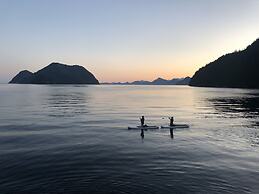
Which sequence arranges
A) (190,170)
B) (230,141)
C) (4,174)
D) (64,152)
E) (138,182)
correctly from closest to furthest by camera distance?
(138,182) → (4,174) → (190,170) → (64,152) → (230,141)

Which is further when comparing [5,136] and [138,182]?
[5,136]

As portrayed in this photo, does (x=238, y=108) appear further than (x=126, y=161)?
Yes

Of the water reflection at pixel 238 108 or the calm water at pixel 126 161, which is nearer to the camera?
the calm water at pixel 126 161

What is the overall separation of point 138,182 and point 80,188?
200 inches

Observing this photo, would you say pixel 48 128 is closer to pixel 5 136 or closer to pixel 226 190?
pixel 5 136

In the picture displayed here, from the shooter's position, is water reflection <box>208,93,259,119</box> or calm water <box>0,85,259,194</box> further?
water reflection <box>208,93,259,119</box>

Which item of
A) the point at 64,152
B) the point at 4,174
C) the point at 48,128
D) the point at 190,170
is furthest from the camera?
the point at 48,128

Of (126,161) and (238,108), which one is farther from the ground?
(126,161)

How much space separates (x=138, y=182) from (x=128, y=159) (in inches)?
329

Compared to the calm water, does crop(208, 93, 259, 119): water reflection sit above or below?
below

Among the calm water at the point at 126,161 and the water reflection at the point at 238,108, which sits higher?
the calm water at the point at 126,161

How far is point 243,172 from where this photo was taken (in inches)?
1181

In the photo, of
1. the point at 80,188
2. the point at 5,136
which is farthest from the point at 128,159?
the point at 5,136

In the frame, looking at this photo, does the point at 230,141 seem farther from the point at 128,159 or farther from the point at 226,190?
the point at 226,190
